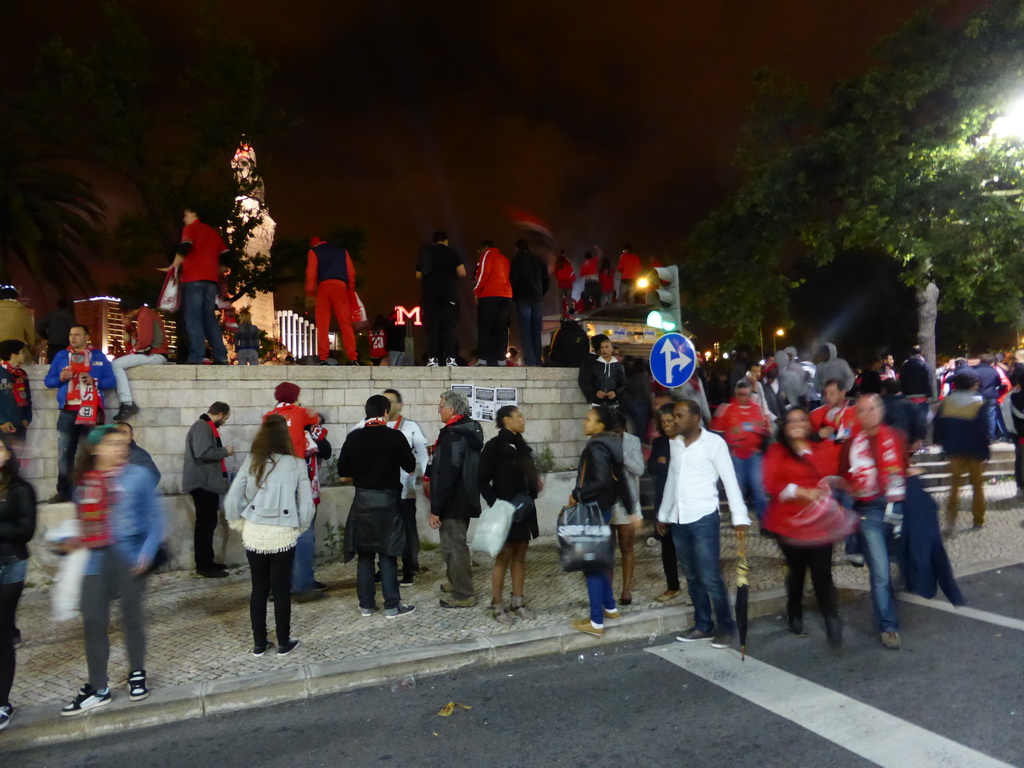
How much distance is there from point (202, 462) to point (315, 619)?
222 centimetres

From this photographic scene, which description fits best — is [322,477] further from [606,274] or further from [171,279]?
[606,274]

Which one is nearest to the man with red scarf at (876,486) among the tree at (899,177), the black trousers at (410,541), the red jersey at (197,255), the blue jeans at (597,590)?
the blue jeans at (597,590)

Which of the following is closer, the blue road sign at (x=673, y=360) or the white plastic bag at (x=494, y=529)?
the white plastic bag at (x=494, y=529)

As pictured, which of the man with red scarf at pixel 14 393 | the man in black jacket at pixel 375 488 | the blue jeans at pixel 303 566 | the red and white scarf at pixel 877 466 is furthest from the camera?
the man with red scarf at pixel 14 393

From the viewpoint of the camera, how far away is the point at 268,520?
508 cm

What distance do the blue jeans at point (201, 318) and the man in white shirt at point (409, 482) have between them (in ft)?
8.40

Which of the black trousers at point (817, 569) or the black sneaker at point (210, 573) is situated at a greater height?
the black trousers at point (817, 569)

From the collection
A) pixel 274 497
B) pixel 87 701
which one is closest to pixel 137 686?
pixel 87 701

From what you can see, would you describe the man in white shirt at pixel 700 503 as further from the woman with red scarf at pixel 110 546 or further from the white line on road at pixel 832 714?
the woman with red scarf at pixel 110 546

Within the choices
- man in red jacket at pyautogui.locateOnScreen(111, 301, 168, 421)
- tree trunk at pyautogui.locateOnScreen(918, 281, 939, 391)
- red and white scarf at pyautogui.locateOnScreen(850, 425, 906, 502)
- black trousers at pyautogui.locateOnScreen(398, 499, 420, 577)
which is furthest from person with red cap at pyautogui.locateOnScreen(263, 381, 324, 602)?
tree trunk at pyautogui.locateOnScreen(918, 281, 939, 391)

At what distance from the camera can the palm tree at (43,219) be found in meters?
15.7

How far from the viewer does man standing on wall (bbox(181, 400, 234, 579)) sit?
7191 millimetres

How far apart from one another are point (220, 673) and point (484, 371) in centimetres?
542

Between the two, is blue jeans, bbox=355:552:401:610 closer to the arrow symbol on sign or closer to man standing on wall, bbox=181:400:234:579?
man standing on wall, bbox=181:400:234:579
